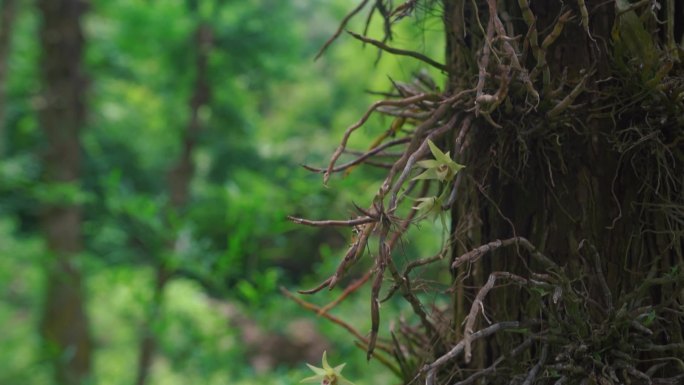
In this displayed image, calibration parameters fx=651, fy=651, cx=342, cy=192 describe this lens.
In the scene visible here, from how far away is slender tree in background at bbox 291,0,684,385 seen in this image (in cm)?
64

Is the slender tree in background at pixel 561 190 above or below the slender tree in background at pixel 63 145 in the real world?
below

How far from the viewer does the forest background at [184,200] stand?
8.05 ft

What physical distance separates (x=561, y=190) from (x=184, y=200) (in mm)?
4559

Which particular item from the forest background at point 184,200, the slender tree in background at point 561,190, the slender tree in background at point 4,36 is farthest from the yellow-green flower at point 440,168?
the slender tree in background at point 4,36

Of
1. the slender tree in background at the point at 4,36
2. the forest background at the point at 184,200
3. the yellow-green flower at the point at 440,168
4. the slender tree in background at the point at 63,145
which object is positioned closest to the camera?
the yellow-green flower at the point at 440,168

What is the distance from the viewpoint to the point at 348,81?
38.2 feet

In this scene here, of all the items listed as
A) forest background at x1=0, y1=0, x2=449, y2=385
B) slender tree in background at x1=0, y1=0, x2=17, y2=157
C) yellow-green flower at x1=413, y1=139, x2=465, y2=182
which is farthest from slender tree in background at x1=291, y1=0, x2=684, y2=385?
slender tree in background at x1=0, y1=0, x2=17, y2=157

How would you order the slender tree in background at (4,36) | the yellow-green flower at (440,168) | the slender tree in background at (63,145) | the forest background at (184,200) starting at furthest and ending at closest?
the slender tree in background at (63,145) → the slender tree in background at (4,36) → the forest background at (184,200) → the yellow-green flower at (440,168)

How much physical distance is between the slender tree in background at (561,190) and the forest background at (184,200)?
10 centimetres

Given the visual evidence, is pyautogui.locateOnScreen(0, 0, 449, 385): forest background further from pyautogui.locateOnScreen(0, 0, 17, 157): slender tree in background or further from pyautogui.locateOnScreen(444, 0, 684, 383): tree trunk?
pyautogui.locateOnScreen(444, 0, 684, 383): tree trunk

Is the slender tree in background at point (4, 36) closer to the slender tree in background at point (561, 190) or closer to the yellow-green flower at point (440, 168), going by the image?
the slender tree in background at point (561, 190)

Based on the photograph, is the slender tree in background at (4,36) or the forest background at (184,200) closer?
the forest background at (184,200)

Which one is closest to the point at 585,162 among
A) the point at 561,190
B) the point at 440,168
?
the point at 561,190

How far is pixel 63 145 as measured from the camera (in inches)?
206
